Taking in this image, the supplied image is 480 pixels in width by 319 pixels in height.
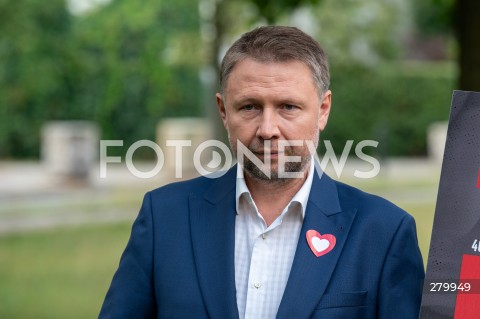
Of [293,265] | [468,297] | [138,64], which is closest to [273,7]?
[293,265]

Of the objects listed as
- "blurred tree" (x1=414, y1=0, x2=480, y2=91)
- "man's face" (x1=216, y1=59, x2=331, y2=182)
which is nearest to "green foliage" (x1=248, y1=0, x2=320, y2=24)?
"blurred tree" (x1=414, y1=0, x2=480, y2=91)

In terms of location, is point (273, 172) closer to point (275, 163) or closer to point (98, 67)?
point (275, 163)

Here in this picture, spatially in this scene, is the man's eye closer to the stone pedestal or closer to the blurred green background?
the blurred green background

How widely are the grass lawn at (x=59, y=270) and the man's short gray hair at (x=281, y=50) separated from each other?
524 centimetres

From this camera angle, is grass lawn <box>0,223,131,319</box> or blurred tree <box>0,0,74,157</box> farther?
blurred tree <box>0,0,74,157</box>

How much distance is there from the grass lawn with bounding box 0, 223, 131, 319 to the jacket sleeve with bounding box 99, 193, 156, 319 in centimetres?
499

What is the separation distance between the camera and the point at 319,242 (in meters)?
2.16

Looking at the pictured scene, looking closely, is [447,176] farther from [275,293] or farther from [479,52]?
[479,52]

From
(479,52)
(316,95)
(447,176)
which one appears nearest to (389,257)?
(447,176)

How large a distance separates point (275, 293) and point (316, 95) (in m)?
0.49

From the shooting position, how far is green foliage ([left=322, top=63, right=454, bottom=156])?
23.6m

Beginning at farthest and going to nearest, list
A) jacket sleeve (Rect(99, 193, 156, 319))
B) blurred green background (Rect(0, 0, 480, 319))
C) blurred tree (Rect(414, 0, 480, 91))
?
blurred green background (Rect(0, 0, 480, 319)), blurred tree (Rect(414, 0, 480, 91)), jacket sleeve (Rect(99, 193, 156, 319))

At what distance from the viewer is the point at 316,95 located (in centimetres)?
220

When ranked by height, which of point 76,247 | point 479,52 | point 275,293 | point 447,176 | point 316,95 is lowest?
point 76,247
